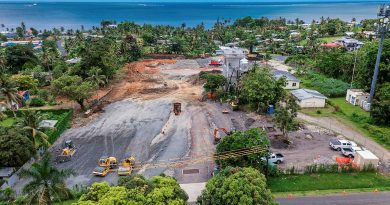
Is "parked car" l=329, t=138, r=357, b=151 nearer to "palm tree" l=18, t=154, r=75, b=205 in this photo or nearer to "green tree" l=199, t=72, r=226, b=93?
"green tree" l=199, t=72, r=226, b=93

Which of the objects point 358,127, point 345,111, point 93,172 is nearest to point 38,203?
point 93,172

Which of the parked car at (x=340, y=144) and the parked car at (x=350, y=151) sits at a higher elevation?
the parked car at (x=340, y=144)

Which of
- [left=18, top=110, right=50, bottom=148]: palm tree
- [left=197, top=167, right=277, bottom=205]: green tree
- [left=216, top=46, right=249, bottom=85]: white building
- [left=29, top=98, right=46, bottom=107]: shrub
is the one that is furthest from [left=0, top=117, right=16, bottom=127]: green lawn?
[left=197, top=167, right=277, bottom=205]: green tree

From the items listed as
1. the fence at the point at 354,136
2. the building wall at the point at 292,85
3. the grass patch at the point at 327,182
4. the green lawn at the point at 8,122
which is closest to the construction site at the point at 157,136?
the fence at the point at 354,136

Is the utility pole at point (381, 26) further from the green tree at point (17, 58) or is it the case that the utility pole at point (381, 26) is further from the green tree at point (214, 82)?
the green tree at point (17, 58)

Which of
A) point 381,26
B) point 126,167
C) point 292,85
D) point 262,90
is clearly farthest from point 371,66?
point 126,167

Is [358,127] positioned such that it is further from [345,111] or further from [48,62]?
[48,62]

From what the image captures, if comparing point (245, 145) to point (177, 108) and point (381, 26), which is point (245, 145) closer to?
point (177, 108)
